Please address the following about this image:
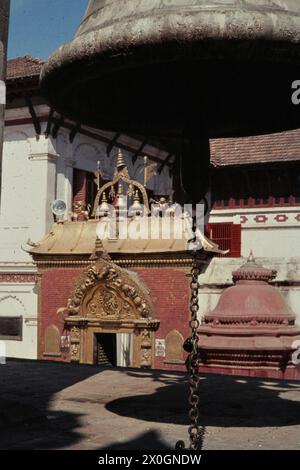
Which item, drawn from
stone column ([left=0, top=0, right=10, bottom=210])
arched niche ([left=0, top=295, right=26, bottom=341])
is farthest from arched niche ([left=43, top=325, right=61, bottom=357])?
stone column ([left=0, top=0, right=10, bottom=210])

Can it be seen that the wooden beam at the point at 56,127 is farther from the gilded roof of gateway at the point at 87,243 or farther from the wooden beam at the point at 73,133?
the gilded roof of gateway at the point at 87,243

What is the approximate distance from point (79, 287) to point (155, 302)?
270cm

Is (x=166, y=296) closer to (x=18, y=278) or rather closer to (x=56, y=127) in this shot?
(x=18, y=278)

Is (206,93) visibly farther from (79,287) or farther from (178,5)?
(79,287)

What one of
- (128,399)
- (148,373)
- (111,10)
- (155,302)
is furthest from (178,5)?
(155,302)

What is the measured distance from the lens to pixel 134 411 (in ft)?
23.6

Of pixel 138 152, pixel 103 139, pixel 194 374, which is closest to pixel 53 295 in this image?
pixel 103 139

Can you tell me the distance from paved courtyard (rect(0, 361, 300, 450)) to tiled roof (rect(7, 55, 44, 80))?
15.4m

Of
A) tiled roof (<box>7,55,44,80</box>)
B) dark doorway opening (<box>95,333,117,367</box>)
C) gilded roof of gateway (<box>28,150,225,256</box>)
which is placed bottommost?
dark doorway opening (<box>95,333,117,367</box>)

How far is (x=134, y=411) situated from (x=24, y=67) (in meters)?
21.4

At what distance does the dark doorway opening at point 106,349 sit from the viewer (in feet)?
76.7

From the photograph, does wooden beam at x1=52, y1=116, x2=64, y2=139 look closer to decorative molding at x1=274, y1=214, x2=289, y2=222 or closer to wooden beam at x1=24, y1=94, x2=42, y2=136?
wooden beam at x1=24, y1=94, x2=42, y2=136

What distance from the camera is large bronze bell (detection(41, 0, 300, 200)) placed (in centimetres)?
408

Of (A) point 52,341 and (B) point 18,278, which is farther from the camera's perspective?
(B) point 18,278
